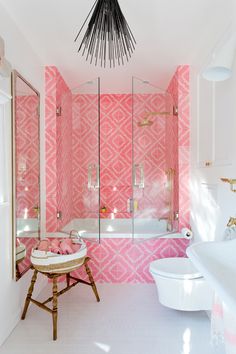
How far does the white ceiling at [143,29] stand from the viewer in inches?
80.3

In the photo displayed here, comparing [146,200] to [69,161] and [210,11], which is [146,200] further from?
[210,11]

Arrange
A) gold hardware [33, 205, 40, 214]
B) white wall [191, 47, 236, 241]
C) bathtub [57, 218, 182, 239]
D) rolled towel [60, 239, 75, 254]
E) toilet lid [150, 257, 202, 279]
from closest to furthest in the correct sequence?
white wall [191, 47, 236, 241] < rolled towel [60, 239, 75, 254] < toilet lid [150, 257, 202, 279] < gold hardware [33, 205, 40, 214] < bathtub [57, 218, 182, 239]

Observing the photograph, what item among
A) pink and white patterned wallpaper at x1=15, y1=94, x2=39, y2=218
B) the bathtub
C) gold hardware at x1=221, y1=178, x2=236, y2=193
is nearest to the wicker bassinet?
pink and white patterned wallpaper at x1=15, y1=94, x2=39, y2=218

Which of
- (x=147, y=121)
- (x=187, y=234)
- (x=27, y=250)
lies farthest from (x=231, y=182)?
(x=27, y=250)

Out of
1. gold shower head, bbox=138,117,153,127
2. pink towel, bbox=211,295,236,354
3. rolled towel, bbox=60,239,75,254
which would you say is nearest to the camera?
pink towel, bbox=211,295,236,354

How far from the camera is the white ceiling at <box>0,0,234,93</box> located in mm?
2039

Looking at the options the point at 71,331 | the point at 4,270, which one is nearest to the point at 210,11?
the point at 4,270

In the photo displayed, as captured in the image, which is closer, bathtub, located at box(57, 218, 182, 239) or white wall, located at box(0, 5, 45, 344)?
white wall, located at box(0, 5, 45, 344)

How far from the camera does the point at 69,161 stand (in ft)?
10.9

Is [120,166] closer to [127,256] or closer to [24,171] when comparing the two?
[127,256]

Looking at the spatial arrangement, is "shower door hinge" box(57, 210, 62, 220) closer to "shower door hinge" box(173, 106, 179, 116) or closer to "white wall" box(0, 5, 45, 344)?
"white wall" box(0, 5, 45, 344)

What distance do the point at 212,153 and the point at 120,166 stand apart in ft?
6.53

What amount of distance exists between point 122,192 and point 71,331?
220cm

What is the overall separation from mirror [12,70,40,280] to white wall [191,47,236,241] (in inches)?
63.6
